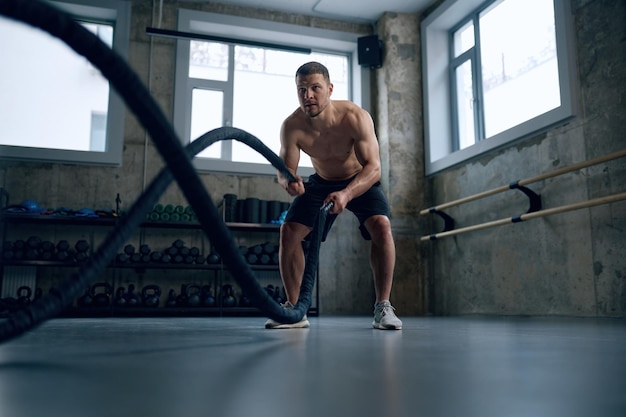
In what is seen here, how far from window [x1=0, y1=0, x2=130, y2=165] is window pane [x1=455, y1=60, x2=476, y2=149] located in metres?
3.52

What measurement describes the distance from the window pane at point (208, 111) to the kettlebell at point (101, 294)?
5.57 feet

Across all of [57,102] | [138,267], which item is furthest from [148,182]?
[57,102]

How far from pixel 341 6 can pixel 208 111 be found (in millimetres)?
1888

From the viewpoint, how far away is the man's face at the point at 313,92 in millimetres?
2594

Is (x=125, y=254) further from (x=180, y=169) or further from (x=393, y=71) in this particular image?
(x=180, y=169)

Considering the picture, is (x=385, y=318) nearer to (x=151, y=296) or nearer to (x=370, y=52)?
(x=151, y=296)

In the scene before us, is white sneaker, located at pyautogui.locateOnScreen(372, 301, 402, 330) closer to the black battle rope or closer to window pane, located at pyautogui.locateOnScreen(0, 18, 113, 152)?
the black battle rope

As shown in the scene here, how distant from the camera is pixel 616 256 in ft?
11.1

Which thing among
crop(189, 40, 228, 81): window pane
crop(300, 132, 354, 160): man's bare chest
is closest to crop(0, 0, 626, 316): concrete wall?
crop(189, 40, 228, 81): window pane

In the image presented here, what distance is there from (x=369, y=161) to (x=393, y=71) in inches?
139

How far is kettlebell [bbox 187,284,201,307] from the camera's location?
16.3ft

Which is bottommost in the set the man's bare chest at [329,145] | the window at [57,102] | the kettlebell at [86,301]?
the kettlebell at [86,301]

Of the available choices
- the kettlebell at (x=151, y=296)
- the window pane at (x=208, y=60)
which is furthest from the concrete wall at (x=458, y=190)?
the kettlebell at (x=151, y=296)

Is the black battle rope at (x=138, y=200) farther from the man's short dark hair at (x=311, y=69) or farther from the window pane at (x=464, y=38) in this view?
the window pane at (x=464, y=38)
